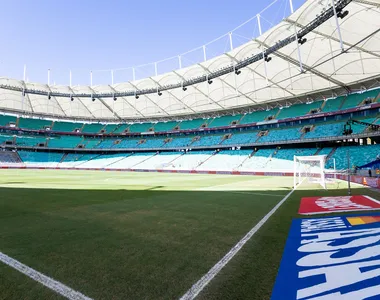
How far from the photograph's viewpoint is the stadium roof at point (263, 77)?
2633 centimetres

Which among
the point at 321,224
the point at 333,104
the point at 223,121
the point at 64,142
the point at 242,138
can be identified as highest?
the point at 223,121

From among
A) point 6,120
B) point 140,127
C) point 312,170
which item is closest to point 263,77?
point 312,170

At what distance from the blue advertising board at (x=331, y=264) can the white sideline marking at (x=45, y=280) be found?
2.48 meters

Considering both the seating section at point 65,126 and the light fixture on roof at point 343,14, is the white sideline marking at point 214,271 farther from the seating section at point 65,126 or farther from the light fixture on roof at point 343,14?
the seating section at point 65,126

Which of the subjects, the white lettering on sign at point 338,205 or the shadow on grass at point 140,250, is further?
the white lettering on sign at point 338,205

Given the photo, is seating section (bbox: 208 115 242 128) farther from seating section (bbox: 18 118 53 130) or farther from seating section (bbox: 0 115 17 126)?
seating section (bbox: 0 115 17 126)

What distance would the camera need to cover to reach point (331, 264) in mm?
3607

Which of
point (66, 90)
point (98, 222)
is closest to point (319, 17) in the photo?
point (98, 222)

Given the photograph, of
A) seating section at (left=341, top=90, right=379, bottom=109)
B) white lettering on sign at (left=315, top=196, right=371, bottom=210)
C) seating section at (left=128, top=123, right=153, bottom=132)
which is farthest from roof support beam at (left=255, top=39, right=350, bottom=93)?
seating section at (left=128, top=123, right=153, bottom=132)

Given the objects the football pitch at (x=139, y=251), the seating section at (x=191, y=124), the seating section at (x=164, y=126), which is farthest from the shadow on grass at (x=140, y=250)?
the seating section at (x=164, y=126)

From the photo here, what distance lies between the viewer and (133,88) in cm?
5516

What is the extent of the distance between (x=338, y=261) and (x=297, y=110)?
49410 mm

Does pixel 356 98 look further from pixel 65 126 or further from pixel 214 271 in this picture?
pixel 65 126

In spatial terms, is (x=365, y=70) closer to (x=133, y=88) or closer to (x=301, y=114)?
(x=301, y=114)
